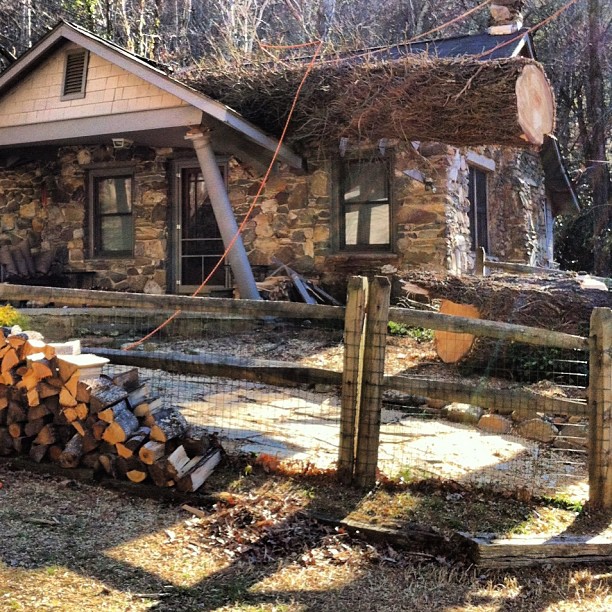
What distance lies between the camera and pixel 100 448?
405 centimetres

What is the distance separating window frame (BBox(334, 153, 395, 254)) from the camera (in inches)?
417

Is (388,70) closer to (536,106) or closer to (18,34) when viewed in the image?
(536,106)

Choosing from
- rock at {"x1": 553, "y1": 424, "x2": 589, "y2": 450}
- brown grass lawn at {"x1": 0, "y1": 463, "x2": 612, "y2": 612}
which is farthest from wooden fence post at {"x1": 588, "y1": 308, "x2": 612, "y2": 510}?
rock at {"x1": 553, "y1": 424, "x2": 589, "y2": 450}

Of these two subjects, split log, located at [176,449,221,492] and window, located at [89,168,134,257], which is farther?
window, located at [89,168,134,257]

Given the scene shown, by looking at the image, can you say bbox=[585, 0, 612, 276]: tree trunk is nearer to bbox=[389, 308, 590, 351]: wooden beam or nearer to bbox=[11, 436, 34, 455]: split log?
bbox=[389, 308, 590, 351]: wooden beam

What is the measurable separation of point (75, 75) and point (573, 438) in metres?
8.97

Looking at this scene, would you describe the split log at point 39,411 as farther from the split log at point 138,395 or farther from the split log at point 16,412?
the split log at point 138,395

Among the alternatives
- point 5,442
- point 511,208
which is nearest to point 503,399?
point 5,442

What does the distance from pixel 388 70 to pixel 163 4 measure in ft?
41.8

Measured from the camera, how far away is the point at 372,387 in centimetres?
394

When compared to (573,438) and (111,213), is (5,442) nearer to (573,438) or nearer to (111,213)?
(573,438)

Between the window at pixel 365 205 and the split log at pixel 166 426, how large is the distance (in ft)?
23.0

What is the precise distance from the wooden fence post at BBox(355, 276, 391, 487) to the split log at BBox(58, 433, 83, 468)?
1640 millimetres

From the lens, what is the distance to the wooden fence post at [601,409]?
3.74 metres
